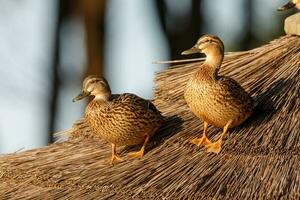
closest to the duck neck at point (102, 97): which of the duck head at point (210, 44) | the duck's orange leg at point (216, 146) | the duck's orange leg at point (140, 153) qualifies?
the duck's orange leg at point (140, 153)

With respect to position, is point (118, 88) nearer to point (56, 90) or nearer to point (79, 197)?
point (56, 90)

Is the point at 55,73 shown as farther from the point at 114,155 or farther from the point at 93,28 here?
the point at 114,155

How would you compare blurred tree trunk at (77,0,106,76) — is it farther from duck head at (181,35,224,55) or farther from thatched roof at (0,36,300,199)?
duck head at (181,35,224,55)

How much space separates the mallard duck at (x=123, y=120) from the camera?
5.71 meters

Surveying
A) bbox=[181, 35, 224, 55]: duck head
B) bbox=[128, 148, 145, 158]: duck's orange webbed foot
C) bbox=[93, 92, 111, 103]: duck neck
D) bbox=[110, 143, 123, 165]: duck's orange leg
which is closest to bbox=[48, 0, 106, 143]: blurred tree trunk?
bbox=[93, 92, 111, 103]: duck neck

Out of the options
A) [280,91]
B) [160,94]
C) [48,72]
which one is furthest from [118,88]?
[280,91]

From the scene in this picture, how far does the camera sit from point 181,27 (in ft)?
40.0

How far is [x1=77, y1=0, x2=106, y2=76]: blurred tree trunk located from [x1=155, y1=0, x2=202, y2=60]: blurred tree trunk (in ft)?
3.39

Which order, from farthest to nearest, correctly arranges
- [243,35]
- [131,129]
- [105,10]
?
[243,35] → [105,10] → [131,129]

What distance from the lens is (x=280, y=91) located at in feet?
18.1

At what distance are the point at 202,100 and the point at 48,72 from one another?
25.8ft

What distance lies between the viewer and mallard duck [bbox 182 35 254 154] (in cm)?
527

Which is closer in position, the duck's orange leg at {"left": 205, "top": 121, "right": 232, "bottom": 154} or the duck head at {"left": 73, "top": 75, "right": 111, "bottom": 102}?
the duck's orange leg at {"left": 205, "top": 121, "right": 232, "bottom": 154}

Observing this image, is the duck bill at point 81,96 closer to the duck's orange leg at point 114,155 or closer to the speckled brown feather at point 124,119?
the speckled brown feather at point 124,119
